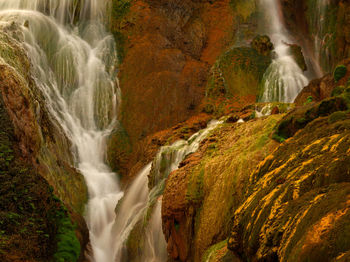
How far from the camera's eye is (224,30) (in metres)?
24.7

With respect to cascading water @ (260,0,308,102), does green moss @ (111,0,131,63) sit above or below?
above

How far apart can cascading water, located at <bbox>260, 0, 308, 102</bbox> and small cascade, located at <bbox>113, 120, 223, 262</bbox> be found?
293 inches

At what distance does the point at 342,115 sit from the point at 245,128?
374cm

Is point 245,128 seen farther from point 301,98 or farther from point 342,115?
point 301,98

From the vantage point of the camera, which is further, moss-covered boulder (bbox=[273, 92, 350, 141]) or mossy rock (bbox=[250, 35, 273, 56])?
mossy rock (bbox=[250, 35, 273, 56])


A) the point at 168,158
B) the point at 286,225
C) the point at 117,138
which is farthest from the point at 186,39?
the point at 286,225

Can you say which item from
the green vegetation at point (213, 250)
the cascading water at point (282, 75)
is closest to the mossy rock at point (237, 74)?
the cascading water at point (282, 75)

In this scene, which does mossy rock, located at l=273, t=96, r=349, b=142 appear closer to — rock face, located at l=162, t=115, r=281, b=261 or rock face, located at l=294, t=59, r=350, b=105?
rock face, located at l=162, t=115, r=281, b=261

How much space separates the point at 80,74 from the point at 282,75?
10.5 metres

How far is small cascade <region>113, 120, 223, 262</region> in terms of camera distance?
9773mm

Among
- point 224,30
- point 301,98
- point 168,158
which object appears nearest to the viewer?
point 168,158

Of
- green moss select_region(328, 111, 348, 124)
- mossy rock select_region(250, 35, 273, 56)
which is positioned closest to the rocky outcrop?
mossy rock select_region(250, 35, 273, 56)

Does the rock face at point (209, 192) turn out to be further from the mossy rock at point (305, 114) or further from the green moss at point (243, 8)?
the green moss at point (243, 8)

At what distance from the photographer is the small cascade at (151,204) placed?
385 inches
